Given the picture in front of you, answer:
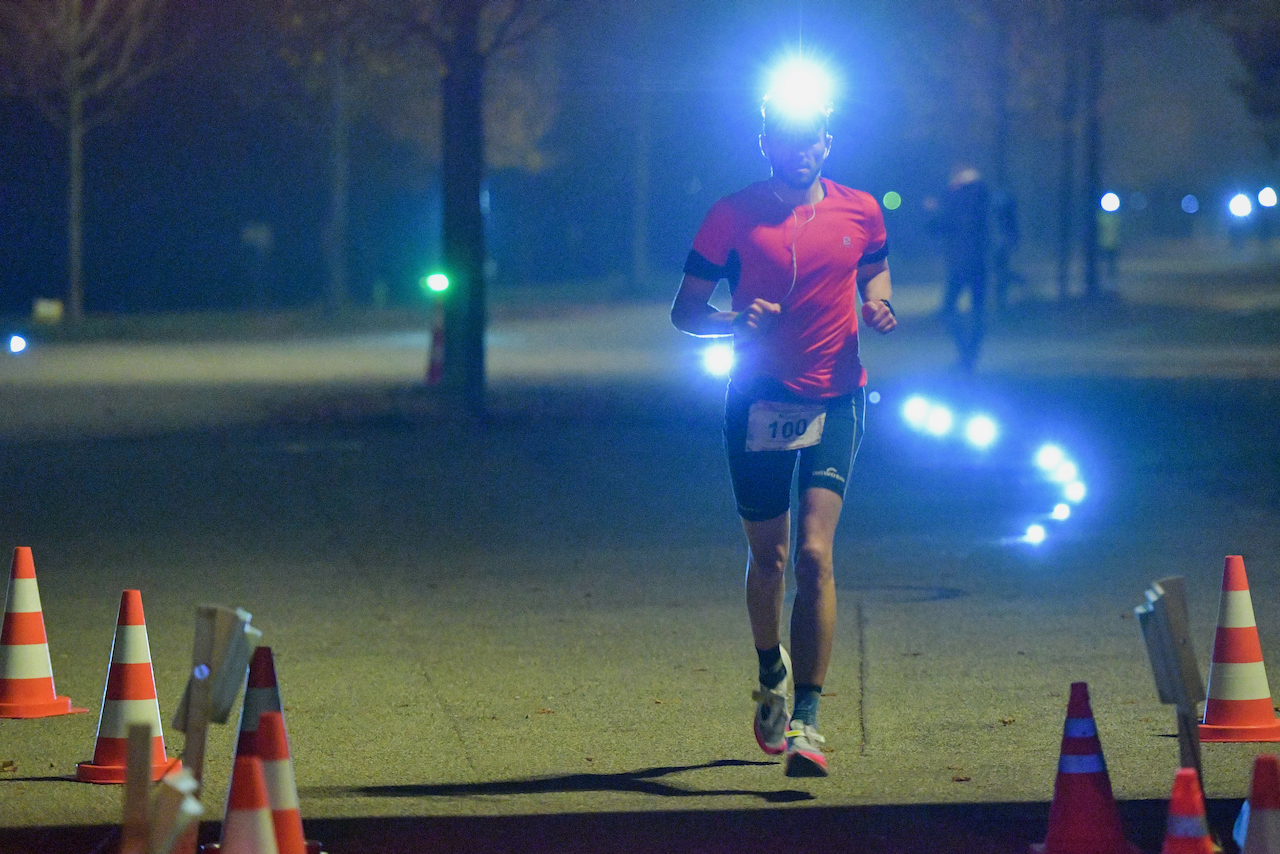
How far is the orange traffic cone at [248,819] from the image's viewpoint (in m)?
4.39

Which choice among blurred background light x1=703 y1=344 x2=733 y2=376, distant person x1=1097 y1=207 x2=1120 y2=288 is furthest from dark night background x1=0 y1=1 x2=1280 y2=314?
blurred background light x1=703 y1=344 x2=733 y2=376

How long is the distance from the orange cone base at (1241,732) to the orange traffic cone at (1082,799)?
1590 millimetres

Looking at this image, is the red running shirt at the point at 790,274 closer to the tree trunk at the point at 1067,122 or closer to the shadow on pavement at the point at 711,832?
the shadow on pavement at the point at 711,832

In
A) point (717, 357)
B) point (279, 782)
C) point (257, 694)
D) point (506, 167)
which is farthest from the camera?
point (506, 167)

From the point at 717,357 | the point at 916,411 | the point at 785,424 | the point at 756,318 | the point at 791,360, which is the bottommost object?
the point at 916,411

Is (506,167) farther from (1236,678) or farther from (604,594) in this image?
(1236,678)

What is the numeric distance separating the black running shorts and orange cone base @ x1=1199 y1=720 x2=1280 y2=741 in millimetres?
1399

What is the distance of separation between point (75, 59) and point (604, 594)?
25142 millimetres

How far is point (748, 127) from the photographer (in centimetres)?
4778

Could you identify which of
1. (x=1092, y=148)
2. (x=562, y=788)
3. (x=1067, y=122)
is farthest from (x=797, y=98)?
(x=1067, y=122)

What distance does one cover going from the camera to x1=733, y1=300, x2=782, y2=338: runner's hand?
6172 millimetres

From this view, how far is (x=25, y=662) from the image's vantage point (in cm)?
693

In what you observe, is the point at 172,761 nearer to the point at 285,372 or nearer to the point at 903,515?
the point at 903,515

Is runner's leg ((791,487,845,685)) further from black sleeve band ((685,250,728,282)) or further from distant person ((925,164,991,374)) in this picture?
distant person ((925,164,991,374))
